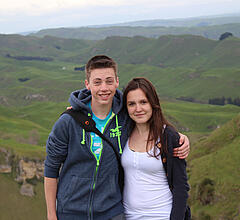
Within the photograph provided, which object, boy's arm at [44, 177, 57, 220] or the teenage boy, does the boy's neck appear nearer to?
the teenage boy

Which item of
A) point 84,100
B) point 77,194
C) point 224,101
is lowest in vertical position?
point 224,101

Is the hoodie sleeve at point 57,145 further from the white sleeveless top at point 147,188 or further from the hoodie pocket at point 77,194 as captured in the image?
the white sleeveless top at point 147,188

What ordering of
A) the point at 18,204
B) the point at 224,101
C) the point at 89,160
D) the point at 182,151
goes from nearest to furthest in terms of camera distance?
1. the point at 182,151
2. the point at 89,160
3. the point at 18,204
4. the point at 224,101

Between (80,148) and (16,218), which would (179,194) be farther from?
(16,218)

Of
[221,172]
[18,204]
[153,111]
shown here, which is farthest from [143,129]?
[18,204]

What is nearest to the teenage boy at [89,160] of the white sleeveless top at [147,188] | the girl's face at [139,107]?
the white sleeveless top at [147,188]

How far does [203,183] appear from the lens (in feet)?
85.8

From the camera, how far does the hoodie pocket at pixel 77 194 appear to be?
21.8ft

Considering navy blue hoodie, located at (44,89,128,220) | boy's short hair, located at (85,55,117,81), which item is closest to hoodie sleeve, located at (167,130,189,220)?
navy blue hoodie, located at (44,89,128,220)

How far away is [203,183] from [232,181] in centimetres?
251

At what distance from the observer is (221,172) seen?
26891 millimetres

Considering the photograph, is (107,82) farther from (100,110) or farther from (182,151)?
(182,151)

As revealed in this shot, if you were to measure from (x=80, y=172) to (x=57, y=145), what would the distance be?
2.66ft

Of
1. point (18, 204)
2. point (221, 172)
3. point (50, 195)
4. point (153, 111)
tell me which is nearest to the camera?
point (50, 195)
